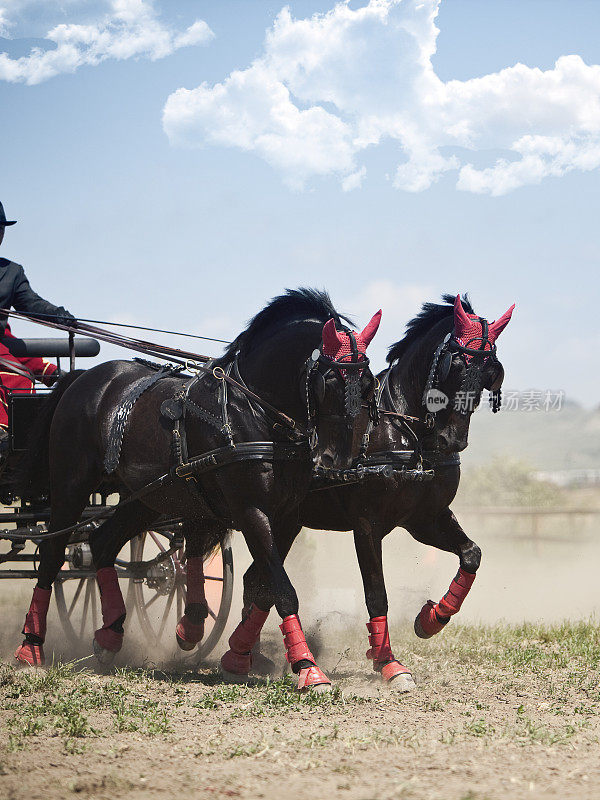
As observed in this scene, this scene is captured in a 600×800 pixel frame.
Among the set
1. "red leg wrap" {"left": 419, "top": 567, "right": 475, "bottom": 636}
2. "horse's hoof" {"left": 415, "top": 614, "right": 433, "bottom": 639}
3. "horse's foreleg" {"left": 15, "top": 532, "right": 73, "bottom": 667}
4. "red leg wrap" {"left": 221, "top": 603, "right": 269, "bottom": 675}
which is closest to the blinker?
"red leg wrap" {"left": 419, "top": 567, "right": 475, "bottom": 636}

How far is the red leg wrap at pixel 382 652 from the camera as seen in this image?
561cm

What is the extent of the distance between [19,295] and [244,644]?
10.3ft

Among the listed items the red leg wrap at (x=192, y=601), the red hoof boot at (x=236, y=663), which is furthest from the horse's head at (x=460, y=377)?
the red leg wrap at (x=192, y=601)

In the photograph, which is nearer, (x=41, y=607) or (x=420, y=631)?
(x=41, y=607)

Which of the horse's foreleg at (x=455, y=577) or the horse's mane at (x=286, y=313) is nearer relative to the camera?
the horse's mane at (x=286, y=313)

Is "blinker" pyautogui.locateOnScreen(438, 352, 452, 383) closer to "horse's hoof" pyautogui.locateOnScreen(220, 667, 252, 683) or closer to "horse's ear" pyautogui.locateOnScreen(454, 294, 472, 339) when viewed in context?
"horse's ear" pyautogui.locateOnScreen(454, 294, 472, 339)

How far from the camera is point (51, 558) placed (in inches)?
245

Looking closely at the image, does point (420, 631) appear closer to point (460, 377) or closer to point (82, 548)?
point (460, 377)

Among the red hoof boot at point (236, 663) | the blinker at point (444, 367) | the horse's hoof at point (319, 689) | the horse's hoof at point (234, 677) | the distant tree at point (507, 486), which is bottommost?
the horse's hoof at point (234, 677)

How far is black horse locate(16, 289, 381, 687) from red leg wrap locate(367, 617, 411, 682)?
74 centimetres

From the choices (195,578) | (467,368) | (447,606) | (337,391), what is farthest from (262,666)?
(467,368)

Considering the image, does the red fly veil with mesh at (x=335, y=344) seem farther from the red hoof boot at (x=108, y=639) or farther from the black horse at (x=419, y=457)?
the red hoof boot at (x=108, y=639)

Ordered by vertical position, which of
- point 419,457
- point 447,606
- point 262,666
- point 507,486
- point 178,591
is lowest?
point 262,666

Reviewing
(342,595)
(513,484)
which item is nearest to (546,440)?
(513,484)
